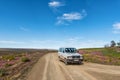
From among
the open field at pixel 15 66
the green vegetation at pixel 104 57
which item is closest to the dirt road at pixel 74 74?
the open field at pixel 15 66

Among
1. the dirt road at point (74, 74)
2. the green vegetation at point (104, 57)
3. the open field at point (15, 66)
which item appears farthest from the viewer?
the green vegetation at point (104, 57)

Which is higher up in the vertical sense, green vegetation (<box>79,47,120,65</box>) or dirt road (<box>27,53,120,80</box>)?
green vegetation (<box>79,47,120,65</box>)

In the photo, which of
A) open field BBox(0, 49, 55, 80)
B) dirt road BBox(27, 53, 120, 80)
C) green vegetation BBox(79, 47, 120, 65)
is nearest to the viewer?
dirt road BBox(27, 53, 120, 80)

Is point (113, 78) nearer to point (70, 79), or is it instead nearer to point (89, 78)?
point (89, 78)

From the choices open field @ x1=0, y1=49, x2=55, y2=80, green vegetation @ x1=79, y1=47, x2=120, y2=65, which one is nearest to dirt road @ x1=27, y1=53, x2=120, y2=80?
open field @ x1=0, y1=49, x2=55, y2=80

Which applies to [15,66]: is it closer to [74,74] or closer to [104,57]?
[74,74]

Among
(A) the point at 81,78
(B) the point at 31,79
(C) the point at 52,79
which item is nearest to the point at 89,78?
(A) the point at 81,78

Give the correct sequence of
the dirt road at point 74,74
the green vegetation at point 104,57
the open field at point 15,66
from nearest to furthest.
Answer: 1. the dirt road at point 74,74
2. the open field at point 15,66
3. the green vegetation at point 104,57

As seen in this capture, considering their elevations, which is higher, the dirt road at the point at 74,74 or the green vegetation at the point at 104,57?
the green vegetation at the point at 104,57

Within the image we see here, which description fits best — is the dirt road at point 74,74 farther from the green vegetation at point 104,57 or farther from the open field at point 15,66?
the green vegetation at point 104,57

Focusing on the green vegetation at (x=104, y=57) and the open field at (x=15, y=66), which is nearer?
the open field at (x=15, y=66)

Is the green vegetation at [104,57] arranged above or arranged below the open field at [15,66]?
above

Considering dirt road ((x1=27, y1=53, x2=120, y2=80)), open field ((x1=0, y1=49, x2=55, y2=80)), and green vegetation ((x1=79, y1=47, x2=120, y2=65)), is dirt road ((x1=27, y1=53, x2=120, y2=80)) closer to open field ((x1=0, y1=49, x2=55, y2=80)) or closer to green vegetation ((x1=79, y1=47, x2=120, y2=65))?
open field ((x1=0, y1=49, x2=55, y2=80))

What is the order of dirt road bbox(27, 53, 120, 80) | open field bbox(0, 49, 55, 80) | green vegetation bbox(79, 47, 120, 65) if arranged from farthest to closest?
1. green vegetation bbox(79, 47, 120, 65)
2. open field bbox(0, 49, 55, 80)
3. dirt road bbox(27, 53, 120, 80)
